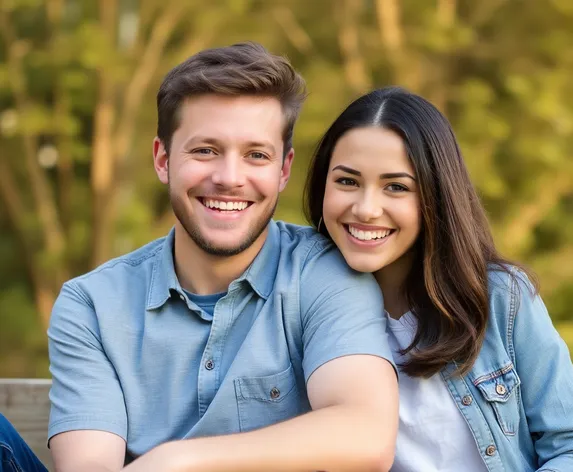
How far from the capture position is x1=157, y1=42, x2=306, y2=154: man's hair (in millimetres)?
2703

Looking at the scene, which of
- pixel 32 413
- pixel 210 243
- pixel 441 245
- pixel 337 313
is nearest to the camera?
pixel 337 313

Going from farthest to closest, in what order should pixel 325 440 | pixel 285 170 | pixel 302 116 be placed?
pixel 302 116 < pixel 285 170 < pixel 325 440

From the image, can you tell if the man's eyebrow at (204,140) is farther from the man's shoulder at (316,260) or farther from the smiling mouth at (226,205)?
the man's shoulder at (316,260)

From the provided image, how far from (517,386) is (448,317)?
10.4 inches

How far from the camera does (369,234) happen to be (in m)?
2.61

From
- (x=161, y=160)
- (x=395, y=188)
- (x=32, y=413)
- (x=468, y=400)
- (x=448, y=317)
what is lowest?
(x=32, y=413)

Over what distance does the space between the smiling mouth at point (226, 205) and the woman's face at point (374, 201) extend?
257 mm

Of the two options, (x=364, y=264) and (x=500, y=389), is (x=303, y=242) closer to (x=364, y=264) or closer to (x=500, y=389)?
(x=364, y=264)

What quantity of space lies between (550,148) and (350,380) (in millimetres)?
6050

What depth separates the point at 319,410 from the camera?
234cm

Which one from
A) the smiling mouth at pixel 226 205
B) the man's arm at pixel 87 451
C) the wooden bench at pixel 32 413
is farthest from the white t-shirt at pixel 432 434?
the wooden bench at pixel 32 413

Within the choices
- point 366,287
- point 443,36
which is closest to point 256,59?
point 366,287

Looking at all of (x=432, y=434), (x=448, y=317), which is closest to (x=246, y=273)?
(x=448, y=317)

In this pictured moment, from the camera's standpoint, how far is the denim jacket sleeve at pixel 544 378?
254 centimetres
